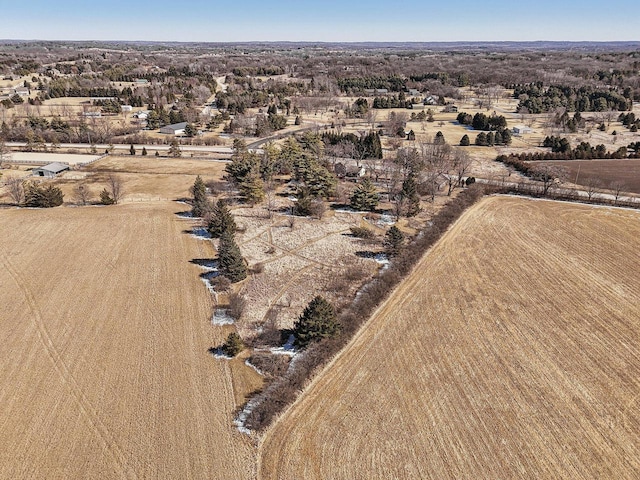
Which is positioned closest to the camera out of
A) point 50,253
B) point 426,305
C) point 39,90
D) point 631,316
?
point 631,316

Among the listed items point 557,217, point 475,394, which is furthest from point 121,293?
point 557,217

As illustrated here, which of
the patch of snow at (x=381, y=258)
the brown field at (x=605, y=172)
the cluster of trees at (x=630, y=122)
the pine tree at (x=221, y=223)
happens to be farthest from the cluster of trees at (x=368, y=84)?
the patch of snow at (x=381, y=258)

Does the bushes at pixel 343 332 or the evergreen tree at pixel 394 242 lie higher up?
the evergreen tree at pixel 394 242

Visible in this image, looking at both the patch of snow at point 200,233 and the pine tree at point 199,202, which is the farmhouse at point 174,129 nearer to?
the pine tree at point 199,202

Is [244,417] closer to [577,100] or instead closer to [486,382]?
[486,382]

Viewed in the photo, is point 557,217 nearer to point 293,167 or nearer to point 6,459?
point 293,167

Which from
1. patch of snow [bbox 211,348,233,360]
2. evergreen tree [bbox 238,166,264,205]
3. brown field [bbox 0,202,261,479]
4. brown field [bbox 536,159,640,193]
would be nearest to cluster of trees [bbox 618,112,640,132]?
brown field [bbox 536,159,640,193]

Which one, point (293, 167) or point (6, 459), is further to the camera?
point (293, 167)
